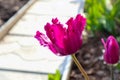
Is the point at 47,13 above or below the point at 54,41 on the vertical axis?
above

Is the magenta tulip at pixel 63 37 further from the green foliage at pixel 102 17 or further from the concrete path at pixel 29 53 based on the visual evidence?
the green foliage at pixel 102 17

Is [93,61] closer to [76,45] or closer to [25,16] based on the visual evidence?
[25,16]

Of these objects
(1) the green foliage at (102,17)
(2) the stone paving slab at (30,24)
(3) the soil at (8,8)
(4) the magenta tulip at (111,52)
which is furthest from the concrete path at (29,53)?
(4) the magenta tulip at (111,52)

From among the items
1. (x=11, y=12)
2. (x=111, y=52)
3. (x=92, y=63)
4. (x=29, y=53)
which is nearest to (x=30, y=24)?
(x=11, y=12)

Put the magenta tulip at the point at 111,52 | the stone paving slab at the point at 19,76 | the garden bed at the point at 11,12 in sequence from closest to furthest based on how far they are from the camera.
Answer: the magenta tulip at the point at 111,52
the stone paving slab at the point at 19,76
the garden bed at the point at 11,12

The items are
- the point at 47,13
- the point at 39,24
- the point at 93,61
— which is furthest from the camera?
the point at 47,13

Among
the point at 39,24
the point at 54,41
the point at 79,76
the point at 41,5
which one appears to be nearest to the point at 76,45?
the point at 54,41
